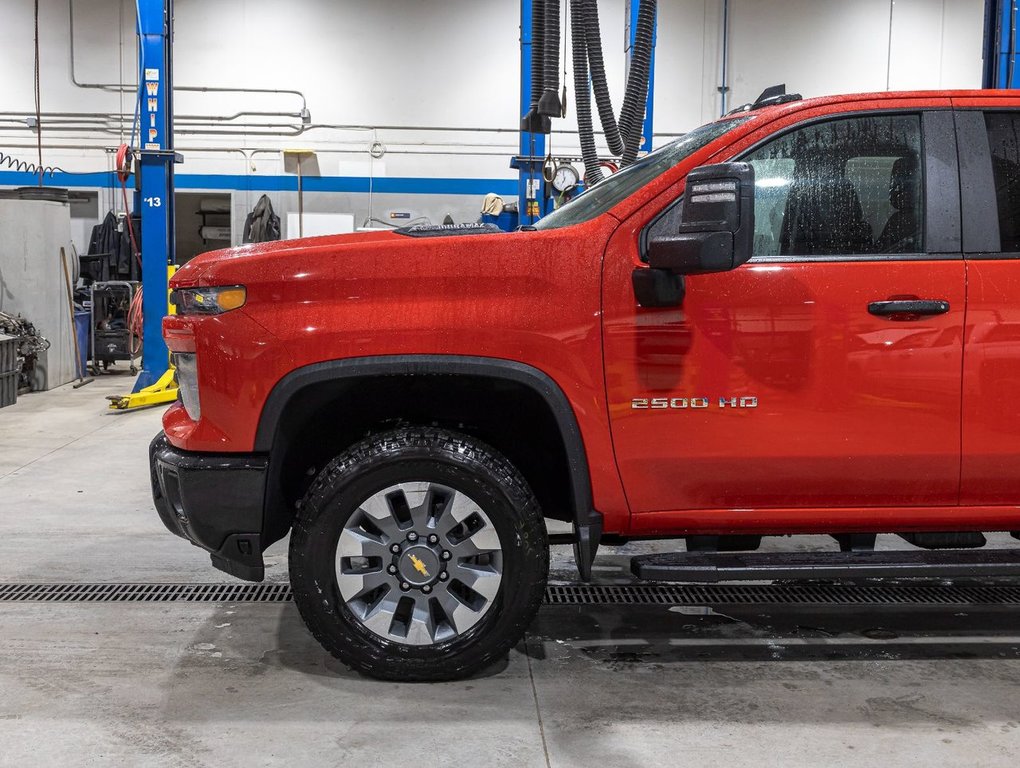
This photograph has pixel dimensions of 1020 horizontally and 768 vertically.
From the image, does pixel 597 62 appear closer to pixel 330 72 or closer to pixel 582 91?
pixel 582 91

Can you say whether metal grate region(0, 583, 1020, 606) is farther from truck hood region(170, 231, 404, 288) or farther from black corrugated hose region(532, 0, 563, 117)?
black corrugated hose region(532, 0, 563, 117)

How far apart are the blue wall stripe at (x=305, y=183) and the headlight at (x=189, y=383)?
12.3 meters

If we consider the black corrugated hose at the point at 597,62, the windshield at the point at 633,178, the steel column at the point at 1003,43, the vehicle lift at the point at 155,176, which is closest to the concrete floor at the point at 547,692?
the windshield at the point at 633,178

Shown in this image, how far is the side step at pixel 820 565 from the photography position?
2.79 metres

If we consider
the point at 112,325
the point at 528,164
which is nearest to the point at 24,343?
the point at 112,325

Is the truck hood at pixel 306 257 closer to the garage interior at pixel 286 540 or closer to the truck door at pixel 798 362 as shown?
the truck door at pixel 798 362

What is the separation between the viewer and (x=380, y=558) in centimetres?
285

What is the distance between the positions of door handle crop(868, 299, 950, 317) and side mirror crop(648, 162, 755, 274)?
430mm

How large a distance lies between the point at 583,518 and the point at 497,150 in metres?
13.0

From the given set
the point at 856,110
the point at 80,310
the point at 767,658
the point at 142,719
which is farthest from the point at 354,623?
the point at 80,310

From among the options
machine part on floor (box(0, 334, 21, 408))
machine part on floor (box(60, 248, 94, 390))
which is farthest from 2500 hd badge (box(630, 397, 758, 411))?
machine part on floor (box(60, 248, 94, 390))

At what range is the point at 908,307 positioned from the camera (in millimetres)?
2748

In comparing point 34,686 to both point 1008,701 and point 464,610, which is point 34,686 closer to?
point 464,610

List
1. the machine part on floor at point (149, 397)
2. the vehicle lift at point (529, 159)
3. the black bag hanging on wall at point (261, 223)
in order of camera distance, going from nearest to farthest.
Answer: the machine part on floor at point (149, 397), the vehicle lift at point (529, 159), the black bag hanging on wall at point (261, 223)
